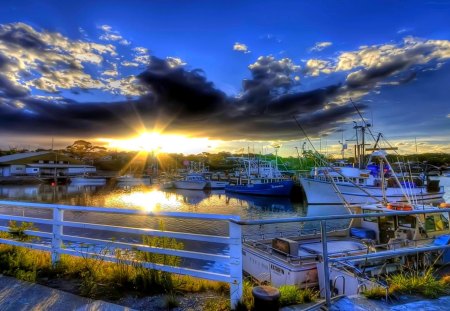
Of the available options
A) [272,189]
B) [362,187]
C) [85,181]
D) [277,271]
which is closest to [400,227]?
[277,271]

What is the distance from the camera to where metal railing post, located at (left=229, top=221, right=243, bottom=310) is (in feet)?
13.2

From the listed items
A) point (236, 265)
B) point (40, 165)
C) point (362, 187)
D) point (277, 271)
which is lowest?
point (277, 271)

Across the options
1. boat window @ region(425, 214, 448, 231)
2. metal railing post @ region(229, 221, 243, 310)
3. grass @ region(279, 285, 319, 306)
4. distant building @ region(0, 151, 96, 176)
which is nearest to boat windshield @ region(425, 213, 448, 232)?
boat window @ region(425, 214, 448, 231)

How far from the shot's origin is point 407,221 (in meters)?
11.4

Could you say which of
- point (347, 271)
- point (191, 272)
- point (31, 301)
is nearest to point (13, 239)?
point (31, 301)

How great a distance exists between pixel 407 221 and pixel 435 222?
47.0 inches

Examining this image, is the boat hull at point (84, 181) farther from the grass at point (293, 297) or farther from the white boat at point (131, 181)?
the grass at point (293, 297)

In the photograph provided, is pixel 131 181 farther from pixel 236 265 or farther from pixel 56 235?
pixel 236 265

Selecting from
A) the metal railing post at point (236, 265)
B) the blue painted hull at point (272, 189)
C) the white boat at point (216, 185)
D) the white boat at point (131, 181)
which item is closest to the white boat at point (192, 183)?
the white boat at point (216, 185)

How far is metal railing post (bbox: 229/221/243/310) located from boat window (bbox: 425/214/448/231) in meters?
10.1

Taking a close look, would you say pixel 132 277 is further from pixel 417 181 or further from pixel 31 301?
pixel 417 181

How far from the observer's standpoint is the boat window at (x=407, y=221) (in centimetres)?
1109

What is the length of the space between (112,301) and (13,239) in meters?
3.53

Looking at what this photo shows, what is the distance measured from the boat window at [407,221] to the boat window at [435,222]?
592 millimetres
